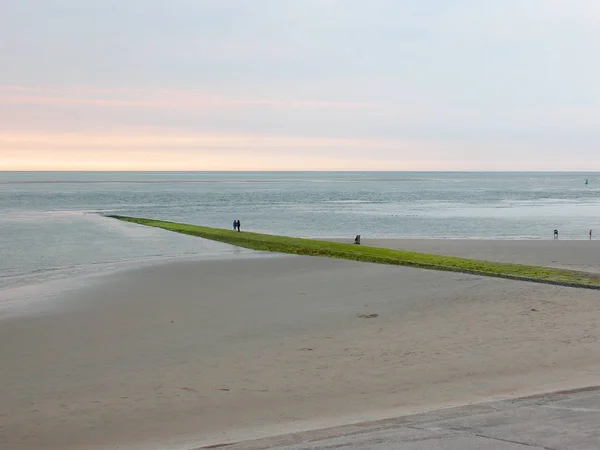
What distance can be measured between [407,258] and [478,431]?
23600 millimetres

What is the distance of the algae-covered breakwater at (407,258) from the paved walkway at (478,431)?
14733 millimetres

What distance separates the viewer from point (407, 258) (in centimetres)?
3394

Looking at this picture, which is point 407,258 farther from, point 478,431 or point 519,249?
point 478,431

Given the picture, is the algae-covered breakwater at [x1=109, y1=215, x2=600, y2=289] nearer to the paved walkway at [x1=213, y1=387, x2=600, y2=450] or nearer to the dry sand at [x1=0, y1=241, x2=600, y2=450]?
the dry sand at [x1=0, y1=241, x2=600, y2=450]

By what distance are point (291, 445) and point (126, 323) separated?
442 inches

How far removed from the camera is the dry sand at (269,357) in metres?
12.3

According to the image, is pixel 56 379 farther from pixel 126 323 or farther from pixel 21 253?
pixel 21 253

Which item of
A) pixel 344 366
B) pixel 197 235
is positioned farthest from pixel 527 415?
pixel 197 235

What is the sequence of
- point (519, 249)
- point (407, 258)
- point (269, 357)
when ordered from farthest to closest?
point (519, 249) < point (407, 258) < point (269, 357)

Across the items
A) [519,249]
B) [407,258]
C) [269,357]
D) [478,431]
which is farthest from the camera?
[519,249]

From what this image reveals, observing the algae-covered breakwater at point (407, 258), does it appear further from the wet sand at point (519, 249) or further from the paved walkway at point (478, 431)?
the paved walkway at point (478, 431)

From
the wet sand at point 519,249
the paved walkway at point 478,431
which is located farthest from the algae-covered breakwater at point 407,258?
the paved walkway at point 478,431

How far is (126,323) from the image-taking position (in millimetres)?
20281

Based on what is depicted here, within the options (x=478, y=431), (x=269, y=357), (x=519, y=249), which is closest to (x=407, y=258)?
(x=519, y=249)
